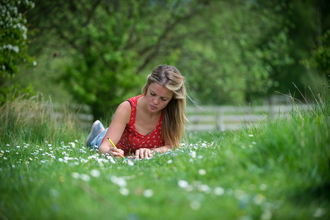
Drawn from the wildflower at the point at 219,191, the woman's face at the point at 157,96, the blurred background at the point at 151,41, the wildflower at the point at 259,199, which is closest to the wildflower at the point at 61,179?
the wildflower at the point at 219,191

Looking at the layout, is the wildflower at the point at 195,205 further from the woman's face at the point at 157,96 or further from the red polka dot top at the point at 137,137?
the red polka dot top at the point at 137,137

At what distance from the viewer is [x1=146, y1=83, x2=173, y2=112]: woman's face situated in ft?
12.0

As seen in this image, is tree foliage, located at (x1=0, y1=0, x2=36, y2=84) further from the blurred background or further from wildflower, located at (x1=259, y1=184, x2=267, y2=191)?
wildflower, located at (x1=259, y1=184, x2=267, y2=191)

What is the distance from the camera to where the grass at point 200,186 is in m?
1.81

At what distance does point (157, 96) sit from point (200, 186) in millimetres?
1774

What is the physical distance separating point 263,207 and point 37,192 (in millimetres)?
1654

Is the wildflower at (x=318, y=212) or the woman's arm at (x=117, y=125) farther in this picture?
the woman's arm at (x=117, y=125)

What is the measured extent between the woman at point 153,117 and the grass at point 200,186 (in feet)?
3.42

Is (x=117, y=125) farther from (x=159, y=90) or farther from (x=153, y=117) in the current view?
(x=159, y=90)

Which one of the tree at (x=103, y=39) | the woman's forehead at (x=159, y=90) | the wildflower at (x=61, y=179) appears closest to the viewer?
the wildflower at (x=61, y=179)

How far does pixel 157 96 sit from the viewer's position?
3.68 metres

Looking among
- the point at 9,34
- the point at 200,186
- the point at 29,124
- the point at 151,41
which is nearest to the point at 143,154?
the point at 200,186

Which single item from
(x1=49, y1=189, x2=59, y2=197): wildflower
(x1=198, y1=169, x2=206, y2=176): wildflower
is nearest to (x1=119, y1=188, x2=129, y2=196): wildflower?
(x1=49, y1=189, x2=59, y2=197): wildflower

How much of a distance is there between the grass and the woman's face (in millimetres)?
1041
